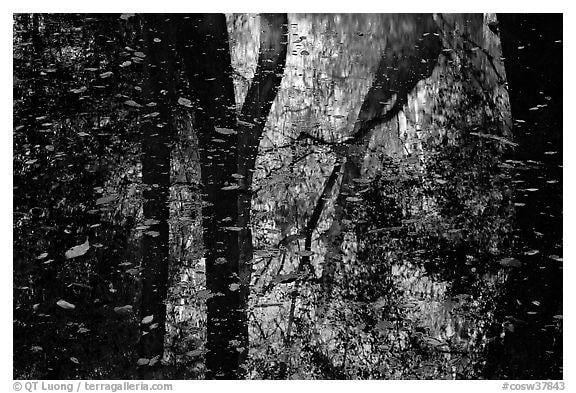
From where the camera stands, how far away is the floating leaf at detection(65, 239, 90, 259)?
47.1 inches

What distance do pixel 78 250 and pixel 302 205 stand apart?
1.82ft

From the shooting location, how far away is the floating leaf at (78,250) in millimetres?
1196

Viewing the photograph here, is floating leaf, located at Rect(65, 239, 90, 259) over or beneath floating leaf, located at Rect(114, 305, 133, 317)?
over

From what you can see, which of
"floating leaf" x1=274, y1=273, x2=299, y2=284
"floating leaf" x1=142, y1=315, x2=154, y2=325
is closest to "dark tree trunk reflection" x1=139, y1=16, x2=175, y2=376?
"floating leaf" x1=142, y1=315, x2=154, y2=325

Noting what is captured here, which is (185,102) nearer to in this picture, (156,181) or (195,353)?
(156,181)

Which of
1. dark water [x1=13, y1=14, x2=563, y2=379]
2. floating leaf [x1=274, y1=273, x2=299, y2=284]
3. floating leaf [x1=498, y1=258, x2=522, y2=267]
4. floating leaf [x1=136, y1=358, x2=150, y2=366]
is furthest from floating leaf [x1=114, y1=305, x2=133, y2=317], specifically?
floating leaf [x1=498, y1=258, x2=522, y2=267]

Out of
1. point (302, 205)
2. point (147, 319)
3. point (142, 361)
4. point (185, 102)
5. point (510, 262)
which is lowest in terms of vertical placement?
point (142, 361)

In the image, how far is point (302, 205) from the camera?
120cm

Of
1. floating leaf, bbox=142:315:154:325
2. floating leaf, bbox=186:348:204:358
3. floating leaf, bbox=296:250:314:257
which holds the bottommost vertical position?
floating leaf, bbox=186:348:204:358

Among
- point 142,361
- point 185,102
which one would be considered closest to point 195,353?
point 142,361

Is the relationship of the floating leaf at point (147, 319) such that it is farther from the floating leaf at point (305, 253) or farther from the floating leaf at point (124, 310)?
the floating leaf at point (305, 253)

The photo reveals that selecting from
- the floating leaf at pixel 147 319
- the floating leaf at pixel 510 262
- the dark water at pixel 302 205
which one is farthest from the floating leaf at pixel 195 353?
the floating leaf at pixel 510 262

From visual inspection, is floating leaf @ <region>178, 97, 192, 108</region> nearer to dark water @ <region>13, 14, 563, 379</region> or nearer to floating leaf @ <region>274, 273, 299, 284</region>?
dark water @ <region>13, 14, 563, 379</region>

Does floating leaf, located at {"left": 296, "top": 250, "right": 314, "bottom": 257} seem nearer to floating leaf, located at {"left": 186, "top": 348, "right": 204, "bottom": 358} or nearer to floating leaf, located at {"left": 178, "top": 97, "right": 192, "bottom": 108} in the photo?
Answer: floating leaf, located at {"left": 186, "top": 348, "right": 204, "bottom": 358}
